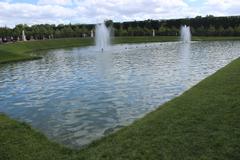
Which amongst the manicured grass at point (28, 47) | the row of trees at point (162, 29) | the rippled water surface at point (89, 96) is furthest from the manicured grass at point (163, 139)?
the row of trees at point (162, 29)

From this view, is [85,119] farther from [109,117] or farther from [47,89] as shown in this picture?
[47,89]

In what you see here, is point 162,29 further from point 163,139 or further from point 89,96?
point 163,139

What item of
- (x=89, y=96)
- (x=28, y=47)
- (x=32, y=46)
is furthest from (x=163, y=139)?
(x=32, y=46)

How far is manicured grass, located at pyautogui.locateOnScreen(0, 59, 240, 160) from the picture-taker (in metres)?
8.48

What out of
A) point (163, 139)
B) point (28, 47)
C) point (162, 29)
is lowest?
point (163, 139)

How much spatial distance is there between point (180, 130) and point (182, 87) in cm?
904

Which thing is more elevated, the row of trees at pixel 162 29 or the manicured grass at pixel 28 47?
the row of trees at pixel 162 29

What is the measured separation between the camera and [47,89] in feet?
66.8

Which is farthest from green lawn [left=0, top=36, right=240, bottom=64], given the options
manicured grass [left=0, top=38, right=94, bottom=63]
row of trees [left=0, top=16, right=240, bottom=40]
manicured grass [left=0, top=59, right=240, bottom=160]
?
manicured grass [left=0, top=59, right=240, bottom=160]

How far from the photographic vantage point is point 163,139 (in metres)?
9.38

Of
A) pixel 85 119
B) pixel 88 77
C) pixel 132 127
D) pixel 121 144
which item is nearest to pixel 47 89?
pixel 88 77

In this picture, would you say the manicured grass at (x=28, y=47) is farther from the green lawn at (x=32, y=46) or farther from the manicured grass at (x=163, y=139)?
the manicured grass at (x=163, y=139)

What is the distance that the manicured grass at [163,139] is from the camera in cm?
848

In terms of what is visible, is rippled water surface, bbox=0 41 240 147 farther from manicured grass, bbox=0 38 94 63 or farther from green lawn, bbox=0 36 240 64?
green lawn, bbox=0 36 240 64
